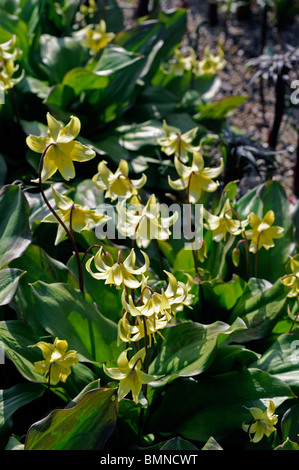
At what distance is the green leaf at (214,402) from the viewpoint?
4.84ft

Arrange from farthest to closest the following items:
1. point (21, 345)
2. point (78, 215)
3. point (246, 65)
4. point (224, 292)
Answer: point (246, 65), point (224, 292), point (21, 345), point (78, 215)

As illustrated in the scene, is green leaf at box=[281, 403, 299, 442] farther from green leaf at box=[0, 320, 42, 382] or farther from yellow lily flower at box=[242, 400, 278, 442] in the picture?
green leaf at box=[0, 320, 42, 382]

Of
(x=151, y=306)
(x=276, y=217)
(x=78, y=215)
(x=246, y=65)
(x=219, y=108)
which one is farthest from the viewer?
(x=246, y=65)

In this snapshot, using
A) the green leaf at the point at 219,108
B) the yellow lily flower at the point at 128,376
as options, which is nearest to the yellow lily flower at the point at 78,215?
the yellow lily flower at the point at 128,376

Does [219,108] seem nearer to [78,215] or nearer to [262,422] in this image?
Answer: [78,215]

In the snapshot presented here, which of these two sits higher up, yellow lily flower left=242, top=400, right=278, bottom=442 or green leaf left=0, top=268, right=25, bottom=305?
green leaf left=0, top=268, right=25, bottom=305

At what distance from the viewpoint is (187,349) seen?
4.92 feet

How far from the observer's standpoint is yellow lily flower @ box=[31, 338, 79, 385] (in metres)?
1.30

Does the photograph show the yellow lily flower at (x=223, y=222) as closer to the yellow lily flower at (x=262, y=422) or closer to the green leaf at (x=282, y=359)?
the green leaf at (x=282, y=359)

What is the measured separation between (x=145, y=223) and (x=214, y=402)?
555 millimetres

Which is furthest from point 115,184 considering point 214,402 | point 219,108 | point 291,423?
point 219,108

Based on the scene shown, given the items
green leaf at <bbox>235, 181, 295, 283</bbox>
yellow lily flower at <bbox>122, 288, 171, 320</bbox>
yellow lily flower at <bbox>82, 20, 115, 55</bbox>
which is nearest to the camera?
yellow lily flower at <bbox>122, 288, 171, 320</bbox>

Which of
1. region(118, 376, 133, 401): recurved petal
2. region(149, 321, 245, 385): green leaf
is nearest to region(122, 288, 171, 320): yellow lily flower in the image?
region(118, 376, 133, 401): recurved petal

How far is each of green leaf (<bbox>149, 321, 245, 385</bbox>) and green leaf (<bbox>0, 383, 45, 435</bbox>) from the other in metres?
0.31
